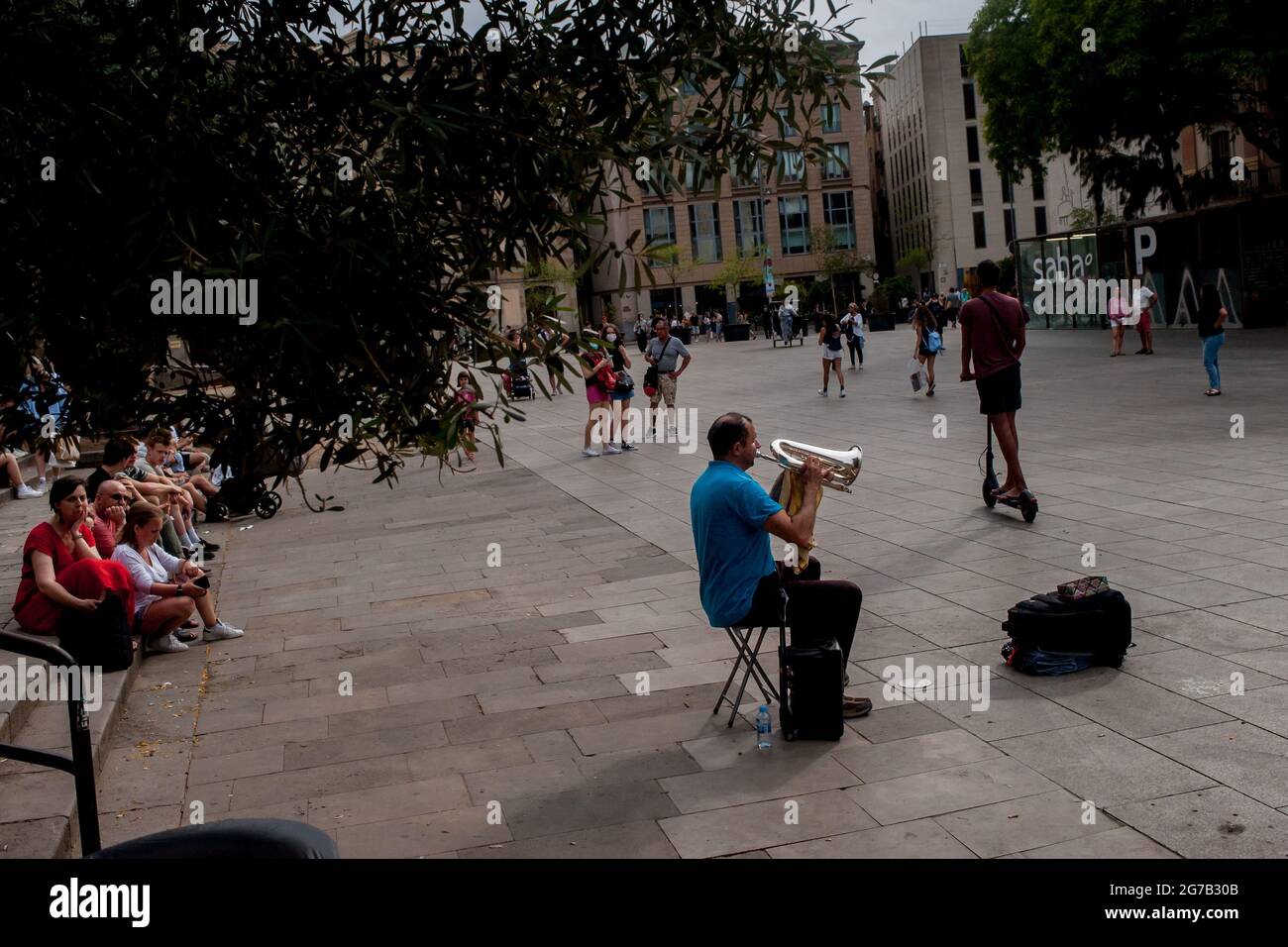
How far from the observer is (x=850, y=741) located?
5914mm

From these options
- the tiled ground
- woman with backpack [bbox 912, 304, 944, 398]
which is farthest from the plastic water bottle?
woman with backpack [bbox 912, 304, 944, 398]

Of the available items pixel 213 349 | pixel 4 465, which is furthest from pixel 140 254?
pixel 4 465

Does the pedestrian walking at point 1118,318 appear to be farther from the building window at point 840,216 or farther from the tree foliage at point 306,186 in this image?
the building window at point 840,216

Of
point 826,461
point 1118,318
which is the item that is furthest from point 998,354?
point 1118,318

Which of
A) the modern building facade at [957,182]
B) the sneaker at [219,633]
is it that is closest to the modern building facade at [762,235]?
the modern building facade at [957,182]

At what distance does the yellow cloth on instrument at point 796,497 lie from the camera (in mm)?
6238

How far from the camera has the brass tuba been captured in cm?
636

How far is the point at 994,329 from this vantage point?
1095cm

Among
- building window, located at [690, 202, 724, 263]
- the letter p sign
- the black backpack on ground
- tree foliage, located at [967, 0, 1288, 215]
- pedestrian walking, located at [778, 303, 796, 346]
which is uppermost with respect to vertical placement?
building window, located at [690, 202, 724, 263]

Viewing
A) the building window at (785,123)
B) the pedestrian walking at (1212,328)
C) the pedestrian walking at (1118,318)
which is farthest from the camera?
the pedestrian walking at (1118,318)

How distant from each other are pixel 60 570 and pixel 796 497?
4.74 meters

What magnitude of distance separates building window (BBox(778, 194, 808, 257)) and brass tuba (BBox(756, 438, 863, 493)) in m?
81.8

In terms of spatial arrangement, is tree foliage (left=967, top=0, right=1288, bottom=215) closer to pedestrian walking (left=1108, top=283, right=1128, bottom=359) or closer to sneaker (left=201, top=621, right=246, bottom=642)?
pedestrian walking (left=1108, top=283, right=1128, bottom=359)

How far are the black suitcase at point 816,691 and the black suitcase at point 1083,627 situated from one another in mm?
1311
